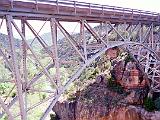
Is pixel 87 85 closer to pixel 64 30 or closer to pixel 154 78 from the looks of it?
pixel 154 78

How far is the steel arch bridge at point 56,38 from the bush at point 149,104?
2578 mm

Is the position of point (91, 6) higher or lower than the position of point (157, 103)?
higher

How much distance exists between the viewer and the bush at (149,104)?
24453 mm

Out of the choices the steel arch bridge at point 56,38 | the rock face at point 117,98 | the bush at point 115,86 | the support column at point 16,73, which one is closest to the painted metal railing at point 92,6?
the steel arch bridge at point 56,38

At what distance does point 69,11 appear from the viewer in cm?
1466

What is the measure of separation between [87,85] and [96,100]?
9.52 ft

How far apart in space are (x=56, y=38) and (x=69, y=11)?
1806 millimetres

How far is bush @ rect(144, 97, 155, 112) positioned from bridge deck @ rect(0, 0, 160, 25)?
6.57 meters

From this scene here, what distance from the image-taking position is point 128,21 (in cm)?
1977

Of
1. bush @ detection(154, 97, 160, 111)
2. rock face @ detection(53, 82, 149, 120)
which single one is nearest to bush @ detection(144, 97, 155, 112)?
bush @ detection(154, 97, 160, 111)

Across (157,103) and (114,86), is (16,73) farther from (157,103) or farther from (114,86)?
(114,86)

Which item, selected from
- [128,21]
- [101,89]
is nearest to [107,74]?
[101,89]

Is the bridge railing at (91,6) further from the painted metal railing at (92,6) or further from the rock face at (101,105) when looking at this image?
the rock face at (101,105)

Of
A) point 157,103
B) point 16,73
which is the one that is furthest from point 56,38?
point 157,103
